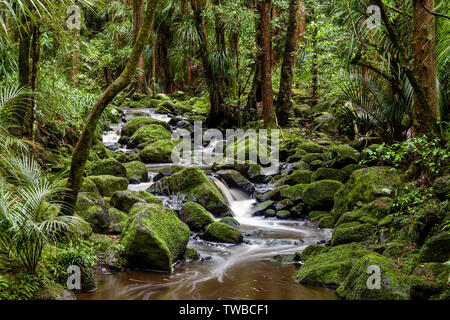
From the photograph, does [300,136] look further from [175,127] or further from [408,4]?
[408,4]

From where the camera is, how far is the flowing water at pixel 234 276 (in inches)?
193

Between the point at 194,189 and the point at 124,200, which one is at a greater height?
the point at 194,189

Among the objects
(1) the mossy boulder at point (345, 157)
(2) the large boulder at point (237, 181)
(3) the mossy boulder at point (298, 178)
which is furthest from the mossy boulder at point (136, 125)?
(1) the mossy boulder at point (345, 157)

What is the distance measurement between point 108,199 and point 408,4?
23.0 feet

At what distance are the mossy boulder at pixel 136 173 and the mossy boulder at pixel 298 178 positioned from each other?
11.9 feet

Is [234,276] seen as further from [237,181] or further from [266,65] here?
[266,65]

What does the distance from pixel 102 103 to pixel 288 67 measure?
10687 mm

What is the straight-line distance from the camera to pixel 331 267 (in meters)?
5.21

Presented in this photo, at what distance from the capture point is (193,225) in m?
7.66

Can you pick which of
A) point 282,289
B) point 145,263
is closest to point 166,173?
point 145,263

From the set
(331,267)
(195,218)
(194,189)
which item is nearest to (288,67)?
(194,189)

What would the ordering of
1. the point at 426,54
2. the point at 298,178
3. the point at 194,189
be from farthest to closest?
the point at 298,178, the point at 194,189, the point at 426,54

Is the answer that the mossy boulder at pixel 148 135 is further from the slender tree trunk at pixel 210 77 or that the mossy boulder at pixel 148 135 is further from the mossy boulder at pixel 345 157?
the mossy boulder at pixel 345 157

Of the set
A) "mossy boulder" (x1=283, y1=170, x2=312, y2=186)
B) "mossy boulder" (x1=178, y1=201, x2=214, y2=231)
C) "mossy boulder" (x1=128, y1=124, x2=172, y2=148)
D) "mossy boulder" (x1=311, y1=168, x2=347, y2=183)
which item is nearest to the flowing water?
"mossy boulder" (x1=178, y1=201, x2=214, y2=231)
